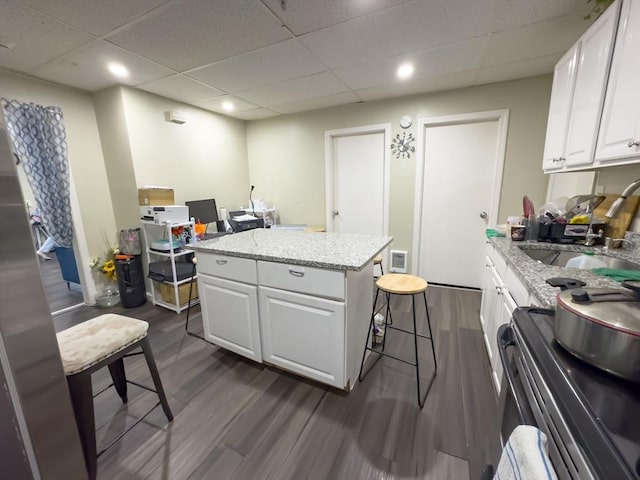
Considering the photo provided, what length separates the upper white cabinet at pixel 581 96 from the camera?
1.41 m

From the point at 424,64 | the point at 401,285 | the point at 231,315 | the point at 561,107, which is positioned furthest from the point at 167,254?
the point at 561,107

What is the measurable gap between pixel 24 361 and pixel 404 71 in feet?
10.1

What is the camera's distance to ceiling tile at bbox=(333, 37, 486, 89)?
2104mm

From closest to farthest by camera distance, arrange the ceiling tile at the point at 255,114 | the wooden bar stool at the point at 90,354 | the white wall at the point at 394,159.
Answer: the wooden bar stool at the point at 90,354
the white wall at the point at 394,159
the ceiling tile at the point at 255,114

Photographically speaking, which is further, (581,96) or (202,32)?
(202,32)

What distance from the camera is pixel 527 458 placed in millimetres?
506

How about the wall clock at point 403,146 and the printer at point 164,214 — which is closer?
the printer at point 164,214

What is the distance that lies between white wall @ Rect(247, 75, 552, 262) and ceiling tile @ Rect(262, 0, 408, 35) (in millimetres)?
1764

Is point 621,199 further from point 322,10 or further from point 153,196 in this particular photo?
point 153,196

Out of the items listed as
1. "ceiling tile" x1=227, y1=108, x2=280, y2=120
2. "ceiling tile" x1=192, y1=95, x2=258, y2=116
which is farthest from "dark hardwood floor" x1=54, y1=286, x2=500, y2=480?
"ceiling tile" x1=227, y1=108, x2=280, y2=120

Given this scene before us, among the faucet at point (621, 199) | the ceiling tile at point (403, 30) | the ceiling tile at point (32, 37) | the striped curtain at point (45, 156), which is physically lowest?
the faucet at point (621, 199)

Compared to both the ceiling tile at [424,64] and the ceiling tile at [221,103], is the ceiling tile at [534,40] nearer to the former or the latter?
the ceiling tile at [424,64]

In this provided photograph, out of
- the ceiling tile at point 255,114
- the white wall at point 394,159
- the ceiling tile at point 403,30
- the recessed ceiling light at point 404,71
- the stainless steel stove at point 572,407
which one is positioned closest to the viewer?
the stainless steel stove at point 572,407

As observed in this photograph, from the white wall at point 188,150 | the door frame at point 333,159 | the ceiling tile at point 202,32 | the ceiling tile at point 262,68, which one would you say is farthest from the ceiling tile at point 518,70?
the white wall at point 188,150
